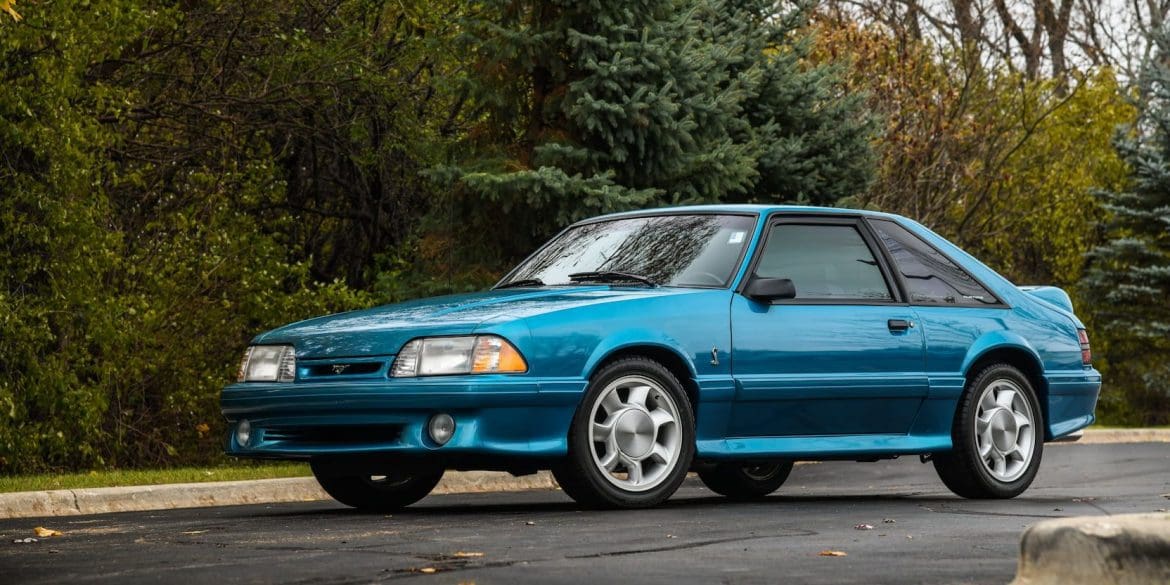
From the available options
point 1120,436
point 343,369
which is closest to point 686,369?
point 343,369

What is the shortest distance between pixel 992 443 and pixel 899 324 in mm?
967

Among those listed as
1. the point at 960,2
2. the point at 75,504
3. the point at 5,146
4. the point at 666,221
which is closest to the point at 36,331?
the point at 5,146

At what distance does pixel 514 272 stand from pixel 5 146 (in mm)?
4924

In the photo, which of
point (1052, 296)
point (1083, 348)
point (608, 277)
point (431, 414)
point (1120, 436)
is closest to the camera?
point (431, 414)

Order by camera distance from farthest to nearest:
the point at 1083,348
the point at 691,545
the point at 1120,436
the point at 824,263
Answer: the point at 1120,436 → the point at 1083,348 → the point at 824,263 → the point at 691,545

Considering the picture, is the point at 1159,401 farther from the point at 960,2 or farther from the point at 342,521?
the point at 342,521

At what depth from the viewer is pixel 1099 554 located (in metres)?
4.63

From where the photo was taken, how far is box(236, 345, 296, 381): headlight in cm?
881

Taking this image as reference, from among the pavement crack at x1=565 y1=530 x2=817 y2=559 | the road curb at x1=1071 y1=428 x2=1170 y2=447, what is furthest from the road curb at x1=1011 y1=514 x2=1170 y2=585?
the road curb at x1=1071 y1=428 x2=1170 y2=447

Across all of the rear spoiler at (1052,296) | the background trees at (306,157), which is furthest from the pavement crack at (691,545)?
the background trees at (306,157)

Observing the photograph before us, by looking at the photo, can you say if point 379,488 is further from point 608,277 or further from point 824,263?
point 824,263

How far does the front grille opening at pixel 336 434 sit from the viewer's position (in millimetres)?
8438

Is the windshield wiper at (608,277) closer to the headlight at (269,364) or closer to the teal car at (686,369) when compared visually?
the teal car at (686,369)

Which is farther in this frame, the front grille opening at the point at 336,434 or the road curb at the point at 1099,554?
the front grille opening at the point at 336,434
